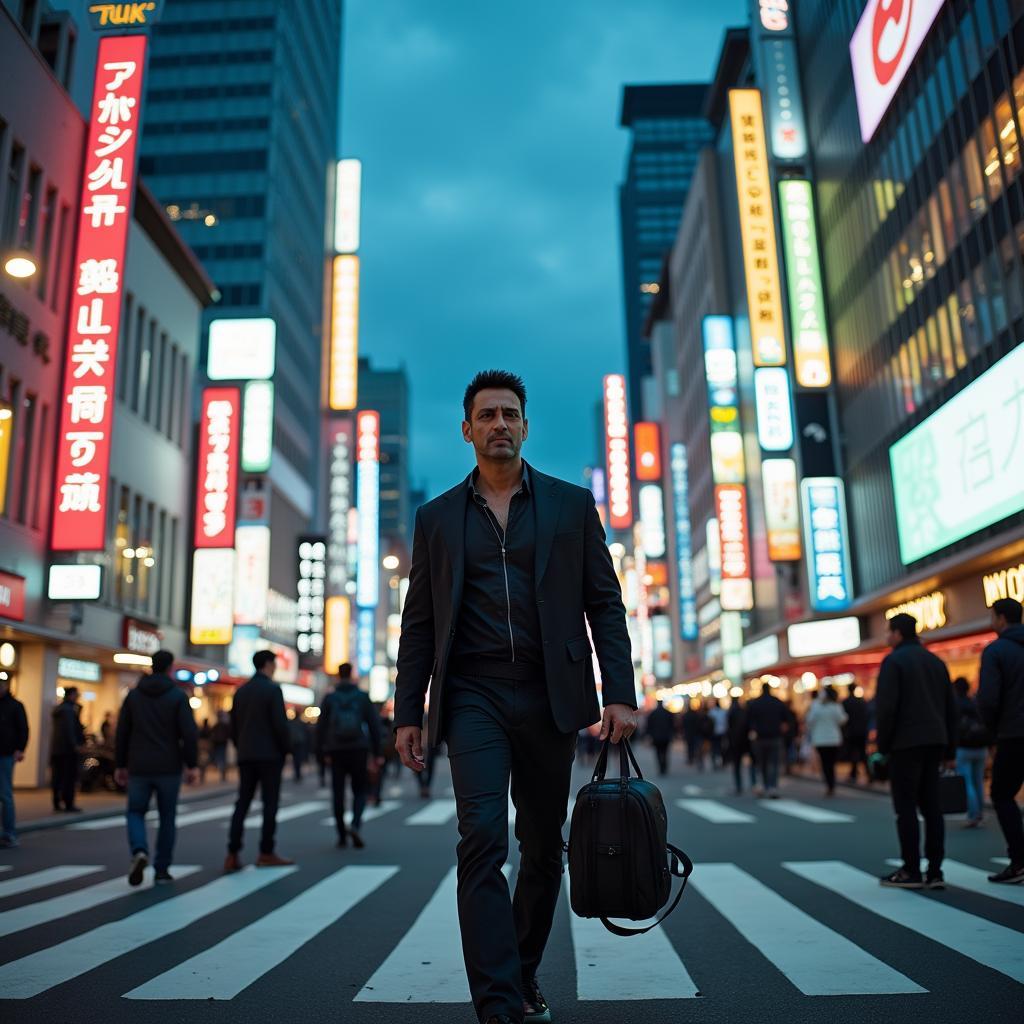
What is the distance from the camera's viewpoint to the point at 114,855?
34.3 ft

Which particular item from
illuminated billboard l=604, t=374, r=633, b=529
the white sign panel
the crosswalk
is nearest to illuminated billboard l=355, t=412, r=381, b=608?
illuminated billboard l=604, t=374, r=633, b=529

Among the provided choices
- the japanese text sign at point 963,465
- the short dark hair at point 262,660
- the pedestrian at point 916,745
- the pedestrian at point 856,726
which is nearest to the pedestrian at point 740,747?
the pedestrian at point 856,726

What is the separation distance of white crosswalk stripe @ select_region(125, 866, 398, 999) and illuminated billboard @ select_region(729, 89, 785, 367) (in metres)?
26.4

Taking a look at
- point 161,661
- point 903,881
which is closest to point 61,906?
point 161,661

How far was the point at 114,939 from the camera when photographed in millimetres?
5789

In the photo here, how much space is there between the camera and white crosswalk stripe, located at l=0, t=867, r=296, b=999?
4734 mm

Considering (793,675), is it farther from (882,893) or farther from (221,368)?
(882,893)

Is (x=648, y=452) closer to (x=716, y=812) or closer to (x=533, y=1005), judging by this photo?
(x=716, y=812)

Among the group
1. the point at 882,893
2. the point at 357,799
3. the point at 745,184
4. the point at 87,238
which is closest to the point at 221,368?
the point at 87,238

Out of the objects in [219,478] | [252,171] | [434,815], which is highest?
[252,171]

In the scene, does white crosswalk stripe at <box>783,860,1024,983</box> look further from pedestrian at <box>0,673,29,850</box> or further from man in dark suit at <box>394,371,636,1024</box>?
pedestrian at <box>0,673,29,850</box>

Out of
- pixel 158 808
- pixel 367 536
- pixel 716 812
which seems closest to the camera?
pixel 158 808

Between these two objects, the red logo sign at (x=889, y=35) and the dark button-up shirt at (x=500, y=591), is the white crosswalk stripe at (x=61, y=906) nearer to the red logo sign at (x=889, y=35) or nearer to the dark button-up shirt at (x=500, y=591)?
the dark button-up shirt at (x=500, y=591)

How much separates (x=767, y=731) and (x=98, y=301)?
16.1 meters
